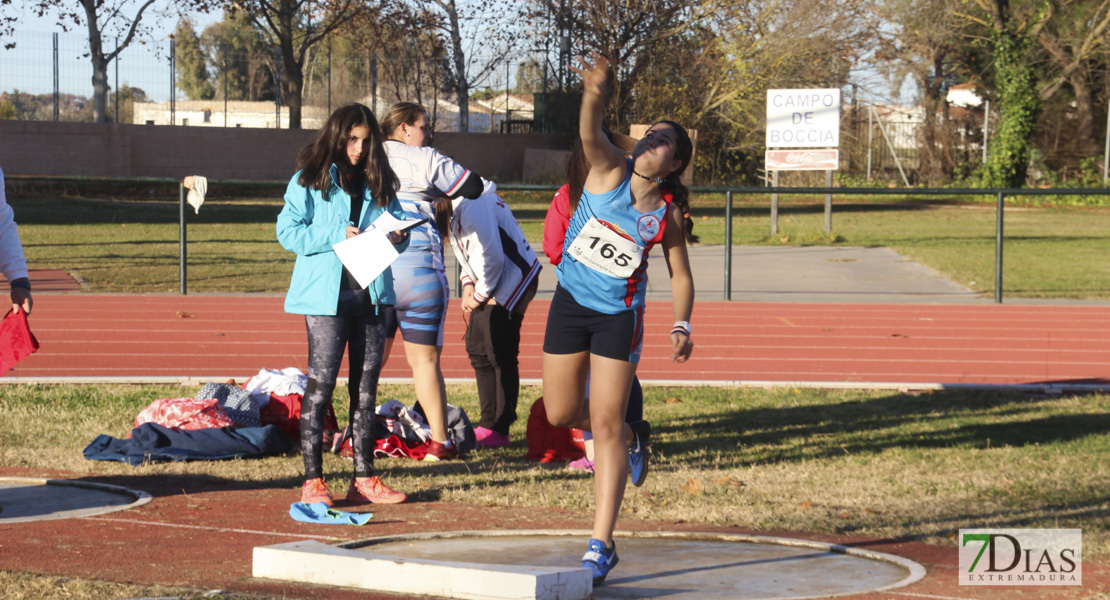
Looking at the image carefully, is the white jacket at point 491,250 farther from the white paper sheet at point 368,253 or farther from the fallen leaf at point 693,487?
the fallen leaf at point 693,487

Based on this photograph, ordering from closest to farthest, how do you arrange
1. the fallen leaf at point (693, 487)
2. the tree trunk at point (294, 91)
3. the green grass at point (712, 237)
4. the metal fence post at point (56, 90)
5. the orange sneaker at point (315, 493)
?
1. the orange sneaker at point (315, 493)
2. the fallen leaf at point (693, 487)
3. the green grass at point (712, 237)
4. the metal fence post at point (56, 90)
5. the tree trunk at point (294, 91)

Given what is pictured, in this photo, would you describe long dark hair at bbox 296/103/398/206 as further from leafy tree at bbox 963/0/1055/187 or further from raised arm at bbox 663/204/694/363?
leafy tree at bbox 963/0/1055/187

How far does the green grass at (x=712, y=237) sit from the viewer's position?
15.2m

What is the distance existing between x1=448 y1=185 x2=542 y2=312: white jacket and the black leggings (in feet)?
3.66

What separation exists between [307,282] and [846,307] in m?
9.16

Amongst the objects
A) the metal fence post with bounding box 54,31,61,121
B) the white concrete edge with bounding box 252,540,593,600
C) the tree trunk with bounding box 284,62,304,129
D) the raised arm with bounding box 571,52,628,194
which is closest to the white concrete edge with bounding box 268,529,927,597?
the white concrete edge with bounding box 252,540,593,600

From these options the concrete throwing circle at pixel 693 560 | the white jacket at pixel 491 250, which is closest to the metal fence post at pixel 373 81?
the white jacket at pixel 491 250

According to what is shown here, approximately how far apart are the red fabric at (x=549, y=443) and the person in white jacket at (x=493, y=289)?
43cm

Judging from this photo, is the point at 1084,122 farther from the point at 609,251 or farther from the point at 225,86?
the point at 609,251

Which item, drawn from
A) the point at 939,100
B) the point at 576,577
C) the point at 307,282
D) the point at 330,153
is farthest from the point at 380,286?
the point at 939,100

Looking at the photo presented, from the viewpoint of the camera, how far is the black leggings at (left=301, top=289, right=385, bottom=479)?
5207mm

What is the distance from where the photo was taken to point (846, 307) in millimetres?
13125

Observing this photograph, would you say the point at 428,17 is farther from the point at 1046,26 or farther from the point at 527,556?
the point at 527,556

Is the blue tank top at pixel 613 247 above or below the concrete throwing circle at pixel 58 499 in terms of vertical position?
above
